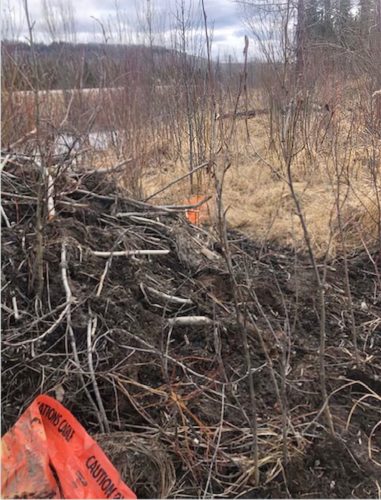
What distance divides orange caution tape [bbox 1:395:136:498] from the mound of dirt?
4.3 inches

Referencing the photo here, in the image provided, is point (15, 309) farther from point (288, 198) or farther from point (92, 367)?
point (288, 198)

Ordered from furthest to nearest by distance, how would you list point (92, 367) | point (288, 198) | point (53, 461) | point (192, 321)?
point (288, 198) < point (192, 321) < point (92, 367) < point (53, 461)

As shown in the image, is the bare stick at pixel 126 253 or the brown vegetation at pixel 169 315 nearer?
the brown vegetation at pixel 169 315

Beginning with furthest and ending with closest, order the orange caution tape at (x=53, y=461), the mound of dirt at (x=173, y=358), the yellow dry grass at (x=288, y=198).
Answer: the yellow dry grass at (x=288, y=198)
the mound of dirt at (x=173, y=358)
the orange caution tape at (x=53, y=461)

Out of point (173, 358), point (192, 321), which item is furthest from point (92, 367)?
point (192, 321)

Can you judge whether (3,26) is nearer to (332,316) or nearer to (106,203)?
(106,203)

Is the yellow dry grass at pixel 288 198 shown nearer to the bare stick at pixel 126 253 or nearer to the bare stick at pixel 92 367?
the bare stick at pixel 126 253

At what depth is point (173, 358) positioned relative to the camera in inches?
85.2

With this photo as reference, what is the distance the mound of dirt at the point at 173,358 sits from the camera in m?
1.77

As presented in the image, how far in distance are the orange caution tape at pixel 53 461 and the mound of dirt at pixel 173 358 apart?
0.11 metres

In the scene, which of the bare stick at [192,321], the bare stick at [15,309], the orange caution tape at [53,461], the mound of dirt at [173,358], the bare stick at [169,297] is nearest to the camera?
the orange caution tape at [53,461]

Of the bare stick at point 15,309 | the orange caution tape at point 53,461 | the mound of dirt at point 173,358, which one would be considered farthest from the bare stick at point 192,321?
the orange caution tape at point 53,461

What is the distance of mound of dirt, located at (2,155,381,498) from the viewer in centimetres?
177

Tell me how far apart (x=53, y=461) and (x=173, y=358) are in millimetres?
630
